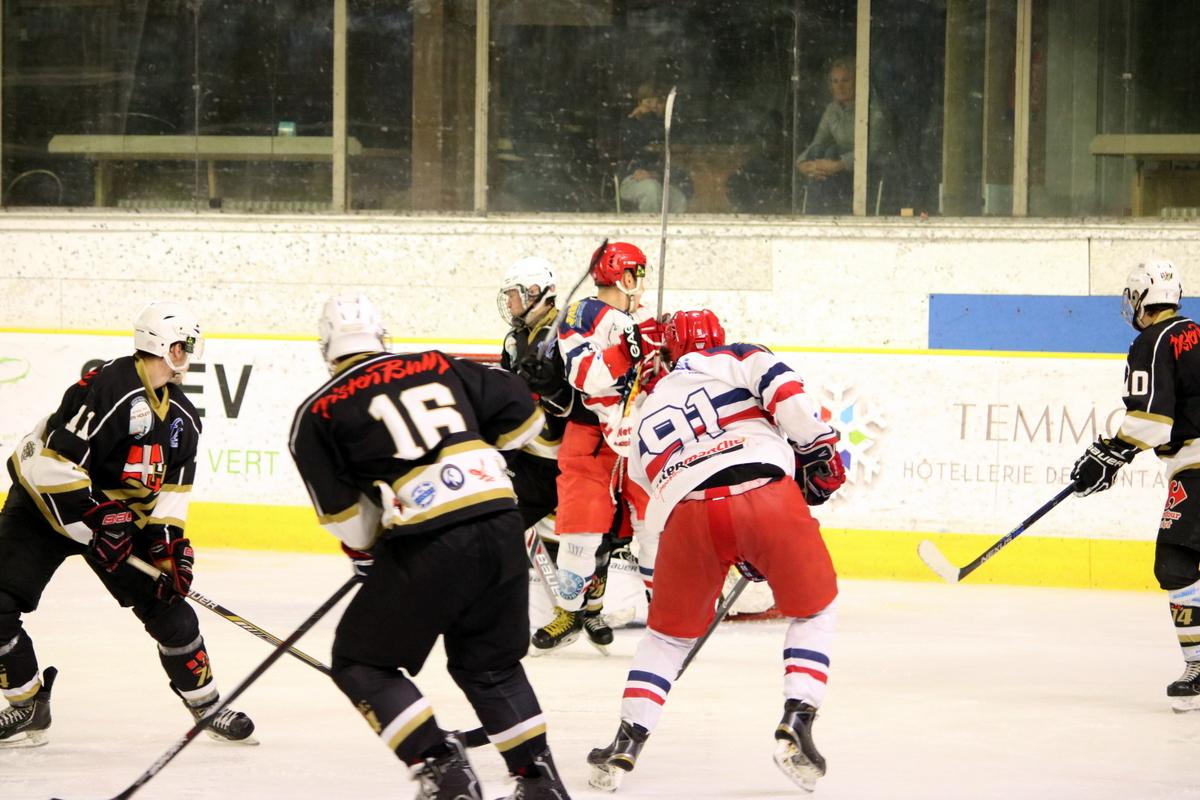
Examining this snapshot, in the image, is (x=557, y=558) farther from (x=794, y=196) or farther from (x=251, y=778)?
(x=794, y=196)

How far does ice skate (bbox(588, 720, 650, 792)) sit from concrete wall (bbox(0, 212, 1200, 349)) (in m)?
4.84

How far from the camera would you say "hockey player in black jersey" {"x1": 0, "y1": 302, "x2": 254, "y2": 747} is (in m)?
3.90

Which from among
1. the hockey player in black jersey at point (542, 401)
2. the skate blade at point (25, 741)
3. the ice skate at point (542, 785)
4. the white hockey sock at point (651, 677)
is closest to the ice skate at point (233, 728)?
the skate blade at point (25, 741)

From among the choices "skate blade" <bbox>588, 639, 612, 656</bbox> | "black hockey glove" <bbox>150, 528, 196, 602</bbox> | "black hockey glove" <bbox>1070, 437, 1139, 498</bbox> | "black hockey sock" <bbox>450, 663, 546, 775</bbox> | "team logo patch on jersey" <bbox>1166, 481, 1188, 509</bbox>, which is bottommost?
"skate blade" <bbox>588, 639, 612, 656</bbox>

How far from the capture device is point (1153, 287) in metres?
4.71

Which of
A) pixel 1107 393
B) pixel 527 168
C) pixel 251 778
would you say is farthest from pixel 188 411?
pixel 527 168

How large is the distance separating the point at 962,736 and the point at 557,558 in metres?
1.76

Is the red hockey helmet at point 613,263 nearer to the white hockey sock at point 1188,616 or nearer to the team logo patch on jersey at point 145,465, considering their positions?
the team logo patch on jersey at point 145,465

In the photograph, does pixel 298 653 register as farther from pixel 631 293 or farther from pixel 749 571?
pixel 631 293

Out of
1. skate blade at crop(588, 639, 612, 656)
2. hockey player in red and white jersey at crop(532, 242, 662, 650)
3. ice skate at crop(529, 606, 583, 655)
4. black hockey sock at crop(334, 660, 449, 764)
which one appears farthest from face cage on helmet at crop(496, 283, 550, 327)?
black hockey sock at crop(334, 660, 449, 764)

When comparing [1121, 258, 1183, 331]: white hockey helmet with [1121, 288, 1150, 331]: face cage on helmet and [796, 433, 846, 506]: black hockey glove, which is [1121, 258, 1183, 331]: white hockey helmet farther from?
[796, 433, 846, 506]: black hockey glove

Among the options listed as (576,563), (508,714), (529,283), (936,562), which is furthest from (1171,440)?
(508,714)

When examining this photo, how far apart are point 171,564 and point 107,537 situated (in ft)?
0.66

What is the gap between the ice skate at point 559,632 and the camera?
17.7 feet
